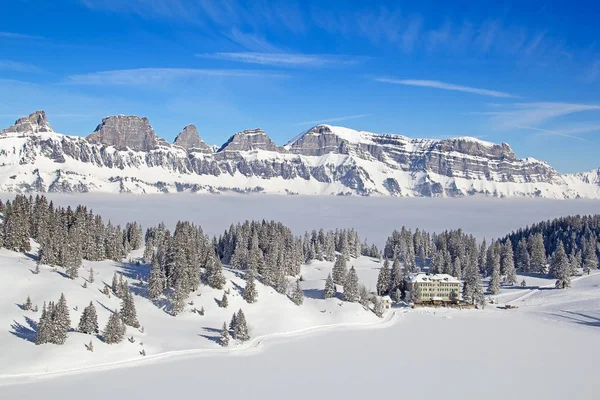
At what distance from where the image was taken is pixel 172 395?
60.1 meters

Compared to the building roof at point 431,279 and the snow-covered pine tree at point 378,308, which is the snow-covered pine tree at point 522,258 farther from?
the snow-covered pine tree at point 378,308

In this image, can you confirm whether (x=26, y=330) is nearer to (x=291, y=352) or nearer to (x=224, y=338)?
(x=224, y=338)

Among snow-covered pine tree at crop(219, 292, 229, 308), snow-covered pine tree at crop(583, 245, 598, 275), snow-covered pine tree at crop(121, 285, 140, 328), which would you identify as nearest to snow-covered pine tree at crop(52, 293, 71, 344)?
snow-covered pine tree at crop(121, 285, 140, 328)

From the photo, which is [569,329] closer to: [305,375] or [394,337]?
[394,337]

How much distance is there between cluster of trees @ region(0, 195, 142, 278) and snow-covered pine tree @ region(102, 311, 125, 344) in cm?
2189

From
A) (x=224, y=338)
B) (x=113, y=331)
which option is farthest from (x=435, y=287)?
(x=113, y=331)

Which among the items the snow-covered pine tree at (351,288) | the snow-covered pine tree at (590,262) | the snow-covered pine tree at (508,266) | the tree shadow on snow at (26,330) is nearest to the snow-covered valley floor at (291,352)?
the tree shadow on snow at (26,330)

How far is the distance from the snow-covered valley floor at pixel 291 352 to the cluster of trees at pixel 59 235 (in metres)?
3.50

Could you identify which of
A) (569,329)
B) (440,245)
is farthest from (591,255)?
(569,329)

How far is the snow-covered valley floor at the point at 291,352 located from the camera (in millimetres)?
62906

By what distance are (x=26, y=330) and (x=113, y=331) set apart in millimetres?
11319

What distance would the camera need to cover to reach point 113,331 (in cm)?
7400

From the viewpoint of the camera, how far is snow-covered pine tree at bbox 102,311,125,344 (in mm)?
73812

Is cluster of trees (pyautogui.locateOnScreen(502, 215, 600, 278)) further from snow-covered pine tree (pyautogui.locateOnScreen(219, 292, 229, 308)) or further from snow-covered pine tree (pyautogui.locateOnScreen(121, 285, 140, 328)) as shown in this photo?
snow-covered pine tree (pyautogui.locateOnScreen(121, 285, 140, 328))
